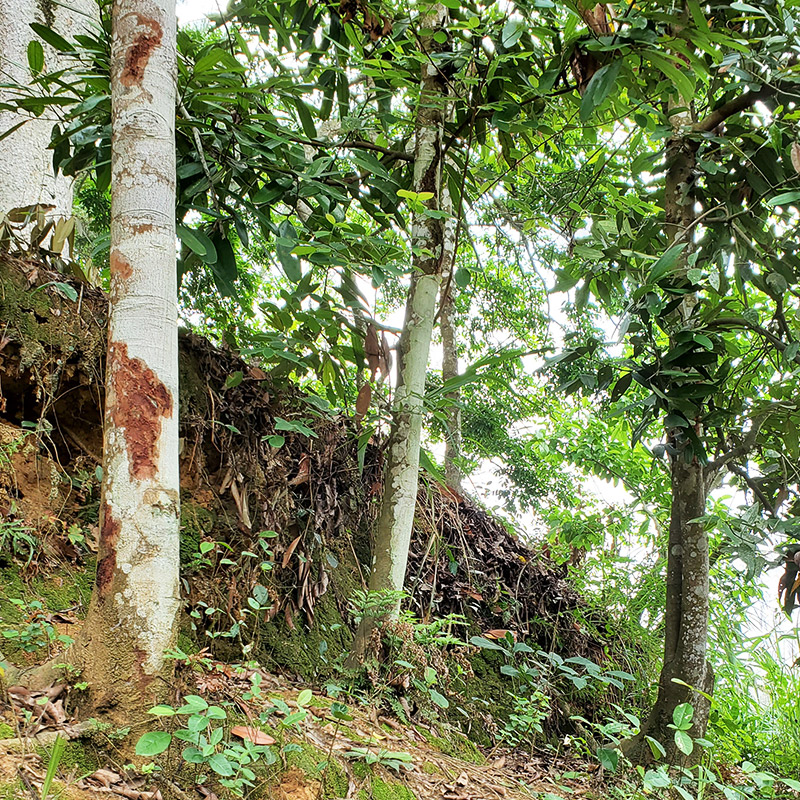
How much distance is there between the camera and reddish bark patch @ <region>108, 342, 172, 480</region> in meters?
1.65

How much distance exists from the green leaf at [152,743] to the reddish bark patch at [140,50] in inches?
68.0

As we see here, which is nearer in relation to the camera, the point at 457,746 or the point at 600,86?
the point at 600,86

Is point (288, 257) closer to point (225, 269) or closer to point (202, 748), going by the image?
point (225, 269)

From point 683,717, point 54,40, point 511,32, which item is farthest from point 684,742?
point 54,40

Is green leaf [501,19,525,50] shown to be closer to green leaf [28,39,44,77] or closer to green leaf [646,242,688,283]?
green leaf [646,242,688,283]

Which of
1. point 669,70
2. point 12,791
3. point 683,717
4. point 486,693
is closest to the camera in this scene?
point 12,791

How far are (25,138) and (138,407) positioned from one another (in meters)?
3.14

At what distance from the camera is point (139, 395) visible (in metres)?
1.68

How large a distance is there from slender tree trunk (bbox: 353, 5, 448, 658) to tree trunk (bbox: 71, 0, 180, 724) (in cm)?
109

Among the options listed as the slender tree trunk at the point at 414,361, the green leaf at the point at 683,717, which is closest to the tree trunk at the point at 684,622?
the green leaf at the point at 683,717

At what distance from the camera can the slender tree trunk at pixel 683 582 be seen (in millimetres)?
3047

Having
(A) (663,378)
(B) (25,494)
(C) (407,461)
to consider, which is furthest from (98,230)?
(A) (663,378)

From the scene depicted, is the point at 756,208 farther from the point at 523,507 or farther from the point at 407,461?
the point at 523,507

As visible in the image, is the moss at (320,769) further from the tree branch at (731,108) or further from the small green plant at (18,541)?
the tree branch at (731,108)
